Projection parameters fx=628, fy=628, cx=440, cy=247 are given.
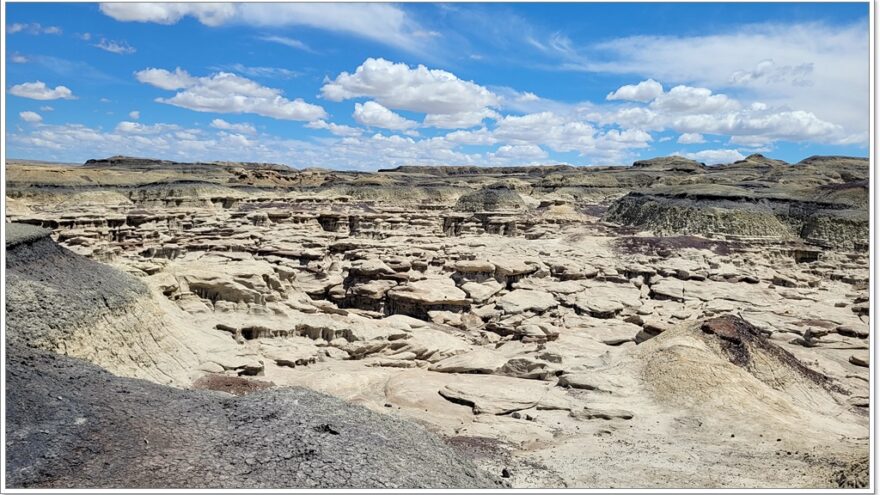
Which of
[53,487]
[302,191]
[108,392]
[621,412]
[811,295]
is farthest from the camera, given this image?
[302,191]

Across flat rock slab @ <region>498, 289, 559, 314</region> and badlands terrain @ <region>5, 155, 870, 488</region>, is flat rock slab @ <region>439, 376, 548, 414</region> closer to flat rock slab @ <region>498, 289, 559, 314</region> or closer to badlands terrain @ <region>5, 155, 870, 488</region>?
badlands terrain @ <region>5, 155, 870, 488</region>

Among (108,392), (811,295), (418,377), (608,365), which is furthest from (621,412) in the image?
(811,295)

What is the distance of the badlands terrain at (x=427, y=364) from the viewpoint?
21.5 ft

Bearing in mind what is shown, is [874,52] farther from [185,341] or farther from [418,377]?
[185,341]

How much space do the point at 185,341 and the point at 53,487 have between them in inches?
312

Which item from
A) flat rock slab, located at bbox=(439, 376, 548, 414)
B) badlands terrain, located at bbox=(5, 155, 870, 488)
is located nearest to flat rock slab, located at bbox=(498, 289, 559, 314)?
badlands terrain, located at bbox=(5, 155, 870, 488)

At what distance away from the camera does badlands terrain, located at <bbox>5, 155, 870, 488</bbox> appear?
21.5ft

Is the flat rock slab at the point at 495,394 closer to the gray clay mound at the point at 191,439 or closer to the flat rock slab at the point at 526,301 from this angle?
the gray clay mound at the point at 191,439

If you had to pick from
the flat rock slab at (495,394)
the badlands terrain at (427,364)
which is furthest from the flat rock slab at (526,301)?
the flat rock slab at (495,394)

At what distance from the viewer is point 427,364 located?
1477cm

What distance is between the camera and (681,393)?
11891 mm

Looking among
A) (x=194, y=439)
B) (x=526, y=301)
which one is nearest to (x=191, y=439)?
(x=194, y=439)

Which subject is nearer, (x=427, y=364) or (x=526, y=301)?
(x=427, y=364)

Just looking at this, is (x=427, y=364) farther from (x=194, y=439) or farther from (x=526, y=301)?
(x=194, y=439)
